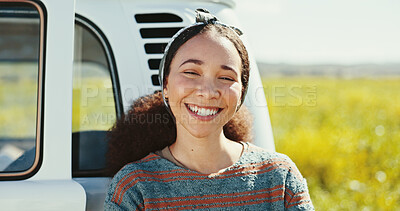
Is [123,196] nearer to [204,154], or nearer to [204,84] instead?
[204,154]

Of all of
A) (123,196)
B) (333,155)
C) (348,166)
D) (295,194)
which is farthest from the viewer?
(333,155)

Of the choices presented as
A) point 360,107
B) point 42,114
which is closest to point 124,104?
point 42,114

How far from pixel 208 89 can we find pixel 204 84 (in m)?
0.03

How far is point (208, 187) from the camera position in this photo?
1.75 meters

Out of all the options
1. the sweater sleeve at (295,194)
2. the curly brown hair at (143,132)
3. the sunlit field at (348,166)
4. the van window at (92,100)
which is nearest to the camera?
the sweater sleeve at (295,194)

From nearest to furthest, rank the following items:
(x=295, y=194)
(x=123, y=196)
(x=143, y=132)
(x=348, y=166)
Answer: (x=123, y=196), (x=295, y=194), (x=143, y=132), (x=348, y=166)

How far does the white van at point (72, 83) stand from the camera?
1.83 meters

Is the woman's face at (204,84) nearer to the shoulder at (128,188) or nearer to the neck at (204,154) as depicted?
the neck at (204,154)

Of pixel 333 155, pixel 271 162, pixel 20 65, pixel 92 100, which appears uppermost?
pixel 20 65

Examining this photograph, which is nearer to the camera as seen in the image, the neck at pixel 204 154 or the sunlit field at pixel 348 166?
the neck at pixel 204 154

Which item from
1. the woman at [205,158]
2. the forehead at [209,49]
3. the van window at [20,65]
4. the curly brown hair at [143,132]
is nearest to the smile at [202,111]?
the woman at [205,158]

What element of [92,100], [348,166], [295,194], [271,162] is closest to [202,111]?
[271,162]

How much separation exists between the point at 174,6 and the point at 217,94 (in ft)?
A: 2.54

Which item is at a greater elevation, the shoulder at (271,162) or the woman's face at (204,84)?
the woman's face at (204,84)
